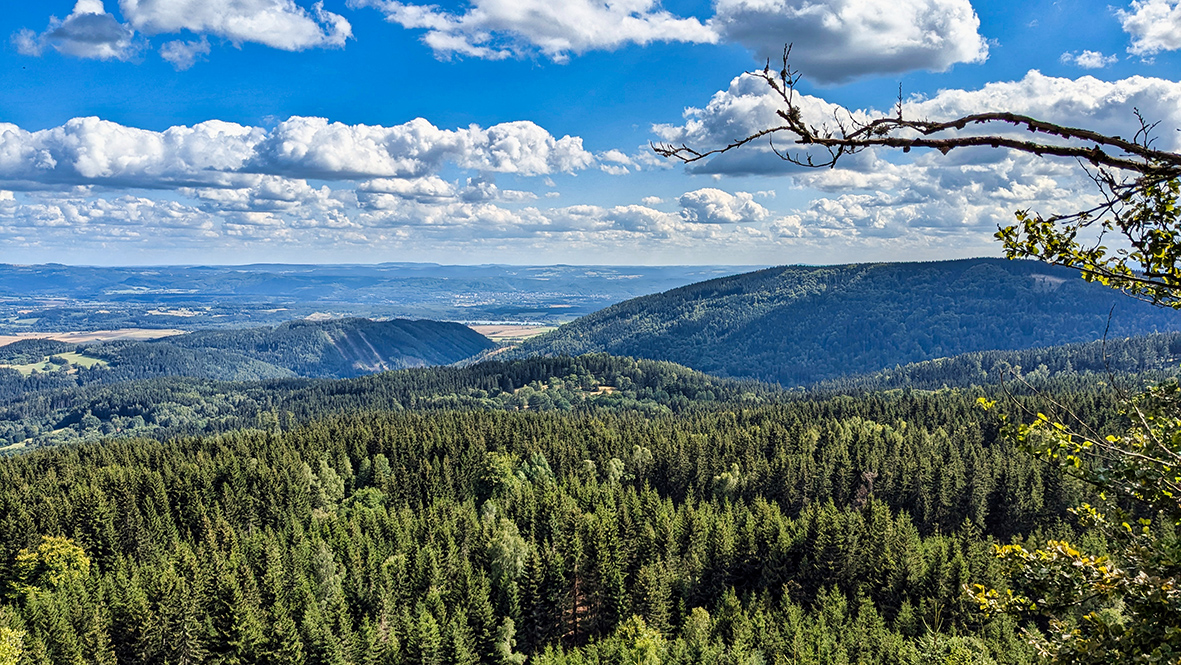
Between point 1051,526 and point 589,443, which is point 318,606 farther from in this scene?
point 1051,526

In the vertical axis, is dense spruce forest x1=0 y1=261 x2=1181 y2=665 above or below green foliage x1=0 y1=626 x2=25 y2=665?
below

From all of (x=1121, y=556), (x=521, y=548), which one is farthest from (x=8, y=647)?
(x=1121, y=556)

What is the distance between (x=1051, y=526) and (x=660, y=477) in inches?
2586

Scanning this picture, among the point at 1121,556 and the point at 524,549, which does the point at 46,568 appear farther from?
the point at 1121,556

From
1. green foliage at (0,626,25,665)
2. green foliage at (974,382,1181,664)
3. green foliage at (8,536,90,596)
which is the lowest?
green foliage at (8,536,90,596)

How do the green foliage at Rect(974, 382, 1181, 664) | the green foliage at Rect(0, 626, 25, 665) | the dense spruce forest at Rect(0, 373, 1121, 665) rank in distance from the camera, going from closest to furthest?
the green foliage at Rect(974, 382, 1181, 664) < the green foliage at Rect(0, 626, 25, 665) < the dense spruce forest at Rect(0, 373, 1121, 665)

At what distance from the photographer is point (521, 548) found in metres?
90.0

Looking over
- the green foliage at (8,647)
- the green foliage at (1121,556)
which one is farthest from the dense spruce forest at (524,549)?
the green foliage at (1121,556)

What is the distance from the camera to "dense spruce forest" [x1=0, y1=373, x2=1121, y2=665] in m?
69.4

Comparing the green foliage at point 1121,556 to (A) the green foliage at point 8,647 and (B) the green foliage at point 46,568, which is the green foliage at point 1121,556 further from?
(B) the green foliage at point 46,568

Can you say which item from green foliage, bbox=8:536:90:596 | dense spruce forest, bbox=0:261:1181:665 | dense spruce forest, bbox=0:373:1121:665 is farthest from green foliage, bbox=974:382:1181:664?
green foliage, bbox=8:536:90:596

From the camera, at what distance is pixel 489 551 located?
296ft

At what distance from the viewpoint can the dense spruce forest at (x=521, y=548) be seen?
6944 centimetres

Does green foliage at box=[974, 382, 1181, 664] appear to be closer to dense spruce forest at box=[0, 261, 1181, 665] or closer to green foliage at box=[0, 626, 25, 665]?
dense spruce forest at box=[0, 261, 1181, 665]
